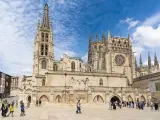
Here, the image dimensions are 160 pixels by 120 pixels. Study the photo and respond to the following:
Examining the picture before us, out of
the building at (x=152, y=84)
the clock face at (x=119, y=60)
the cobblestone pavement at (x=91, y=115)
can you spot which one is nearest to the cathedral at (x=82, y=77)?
the clock face at (x=119, y=60)

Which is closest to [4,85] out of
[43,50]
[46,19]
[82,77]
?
[43,50]

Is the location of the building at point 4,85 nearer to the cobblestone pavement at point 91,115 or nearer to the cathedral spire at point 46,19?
the cathedral spire at point 46,19

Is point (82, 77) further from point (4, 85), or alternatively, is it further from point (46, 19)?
point (4, 85)

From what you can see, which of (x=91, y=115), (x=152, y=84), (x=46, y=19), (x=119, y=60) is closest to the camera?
(x=91, y=115)

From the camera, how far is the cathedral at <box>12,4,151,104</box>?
45.3 metres

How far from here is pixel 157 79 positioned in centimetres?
4934

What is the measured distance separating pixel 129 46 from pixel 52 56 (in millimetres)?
27070

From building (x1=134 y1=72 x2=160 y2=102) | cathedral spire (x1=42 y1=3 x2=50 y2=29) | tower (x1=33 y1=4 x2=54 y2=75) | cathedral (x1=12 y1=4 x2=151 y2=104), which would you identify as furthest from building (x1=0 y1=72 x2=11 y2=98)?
building (x1=134 y1=72 x2=160 y2=102)

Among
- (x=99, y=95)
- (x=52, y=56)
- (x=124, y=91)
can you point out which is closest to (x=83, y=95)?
(x=99, y=95)

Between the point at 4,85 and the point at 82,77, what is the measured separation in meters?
35.0

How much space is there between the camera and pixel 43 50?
68562 mm

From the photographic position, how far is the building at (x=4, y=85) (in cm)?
6856

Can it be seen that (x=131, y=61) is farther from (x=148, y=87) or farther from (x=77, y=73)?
(x=77, y=73)

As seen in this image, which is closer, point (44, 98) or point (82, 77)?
point (44, 98)
